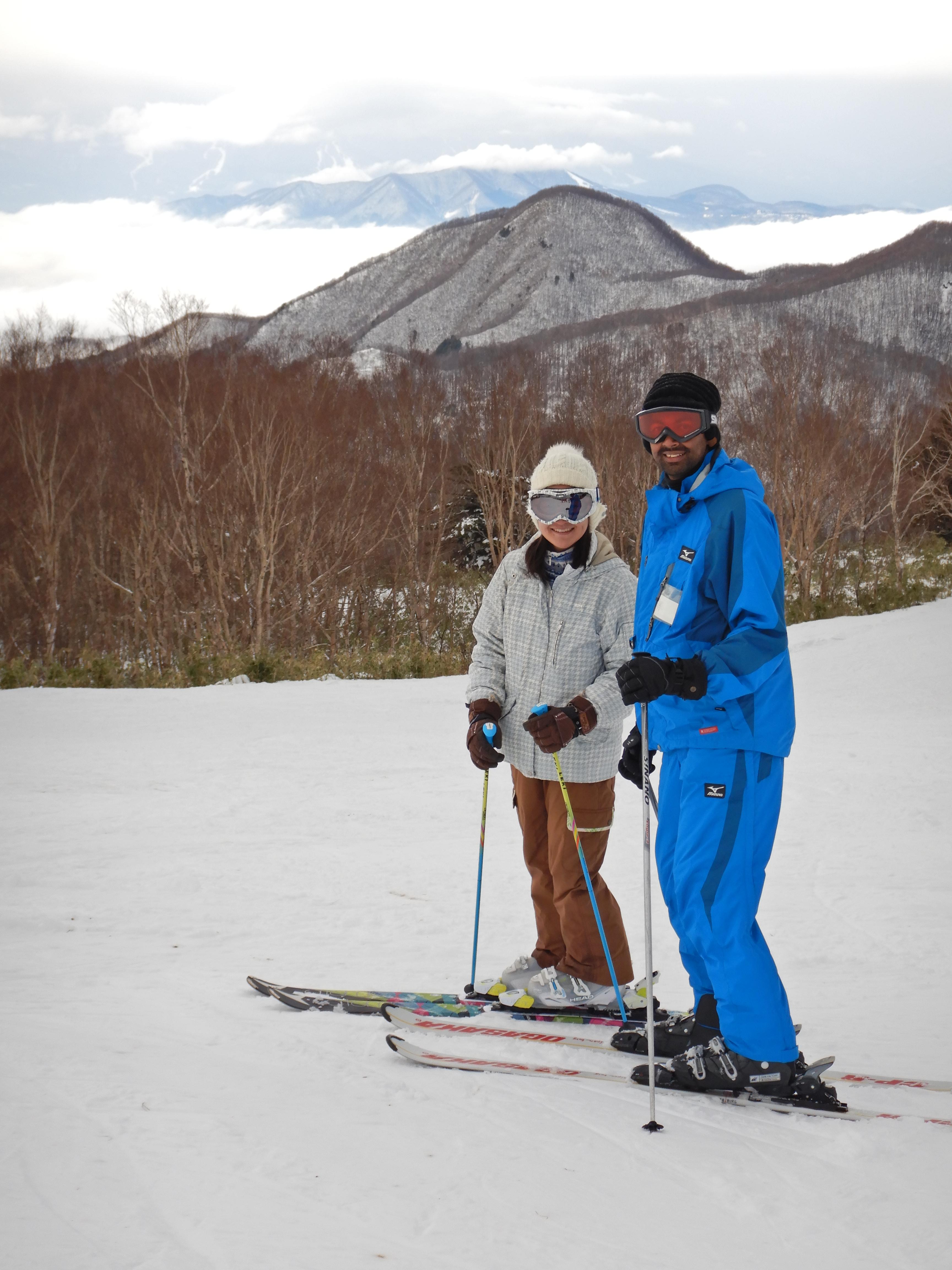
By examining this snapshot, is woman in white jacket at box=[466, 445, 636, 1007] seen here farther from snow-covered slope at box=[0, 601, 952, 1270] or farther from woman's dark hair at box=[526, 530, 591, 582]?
snow-covered slope at box=[0, 601, 952, 1270]

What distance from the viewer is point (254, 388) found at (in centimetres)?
2512

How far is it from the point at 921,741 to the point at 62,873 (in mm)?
6577

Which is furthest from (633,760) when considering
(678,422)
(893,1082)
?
(893,1082)

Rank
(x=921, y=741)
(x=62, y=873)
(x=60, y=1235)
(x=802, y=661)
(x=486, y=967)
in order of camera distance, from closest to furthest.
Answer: (x=60, y=1235), (x=486, y=967), (x=62, y=873), (x=921, y=741), (x=802, y=661)

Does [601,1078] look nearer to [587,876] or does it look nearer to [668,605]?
[587,876]

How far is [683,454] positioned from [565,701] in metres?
0.94

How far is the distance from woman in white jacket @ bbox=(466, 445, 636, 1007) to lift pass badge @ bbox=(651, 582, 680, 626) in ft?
1.57

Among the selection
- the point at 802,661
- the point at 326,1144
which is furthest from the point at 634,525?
the point at 326,1144

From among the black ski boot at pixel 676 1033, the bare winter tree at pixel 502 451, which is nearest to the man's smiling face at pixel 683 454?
the black ski boot at pixel 676 1033

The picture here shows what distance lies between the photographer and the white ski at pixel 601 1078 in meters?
2.51

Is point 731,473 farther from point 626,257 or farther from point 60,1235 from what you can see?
point 626,257

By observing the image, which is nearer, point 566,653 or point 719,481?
point 719,481

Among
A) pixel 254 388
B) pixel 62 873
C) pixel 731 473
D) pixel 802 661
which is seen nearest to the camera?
pixel 731 473

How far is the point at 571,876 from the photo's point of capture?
3.15m
